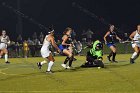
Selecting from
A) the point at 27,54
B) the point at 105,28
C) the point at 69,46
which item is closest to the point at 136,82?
the point at 69,46

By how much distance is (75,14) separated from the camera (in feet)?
161

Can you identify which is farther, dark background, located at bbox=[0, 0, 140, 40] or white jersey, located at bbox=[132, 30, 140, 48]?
dark background, located at bbox=[0, 0, 140, 40]

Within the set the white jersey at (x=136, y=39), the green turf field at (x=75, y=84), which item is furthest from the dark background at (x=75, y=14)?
the green turf field at (x=75, y=84)

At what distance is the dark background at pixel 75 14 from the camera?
158 feet

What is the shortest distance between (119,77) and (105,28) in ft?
107

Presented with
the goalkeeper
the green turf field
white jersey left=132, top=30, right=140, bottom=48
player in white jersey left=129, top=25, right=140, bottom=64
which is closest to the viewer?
the green turf field

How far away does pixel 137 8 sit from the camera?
49281mm

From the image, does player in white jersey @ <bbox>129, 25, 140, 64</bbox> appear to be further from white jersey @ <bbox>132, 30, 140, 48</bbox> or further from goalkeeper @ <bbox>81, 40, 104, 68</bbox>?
goalkeeper @ <bbox>81, 40, 104, 68</bbox>

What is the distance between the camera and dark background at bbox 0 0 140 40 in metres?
48.0

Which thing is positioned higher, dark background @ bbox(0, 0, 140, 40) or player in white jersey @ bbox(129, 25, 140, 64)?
dark background @ bbox(0, 0, 140, 40)

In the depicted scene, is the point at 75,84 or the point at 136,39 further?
the point at 136,39

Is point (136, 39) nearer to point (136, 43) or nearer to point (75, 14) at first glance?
point (136, 43)

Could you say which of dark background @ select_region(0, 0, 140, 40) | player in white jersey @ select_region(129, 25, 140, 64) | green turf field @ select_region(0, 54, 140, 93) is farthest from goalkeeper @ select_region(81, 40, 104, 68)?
dark background @ select_region(0, 0, 140, 40)

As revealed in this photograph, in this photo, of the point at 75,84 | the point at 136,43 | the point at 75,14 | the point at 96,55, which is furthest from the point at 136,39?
the point at 75,14
